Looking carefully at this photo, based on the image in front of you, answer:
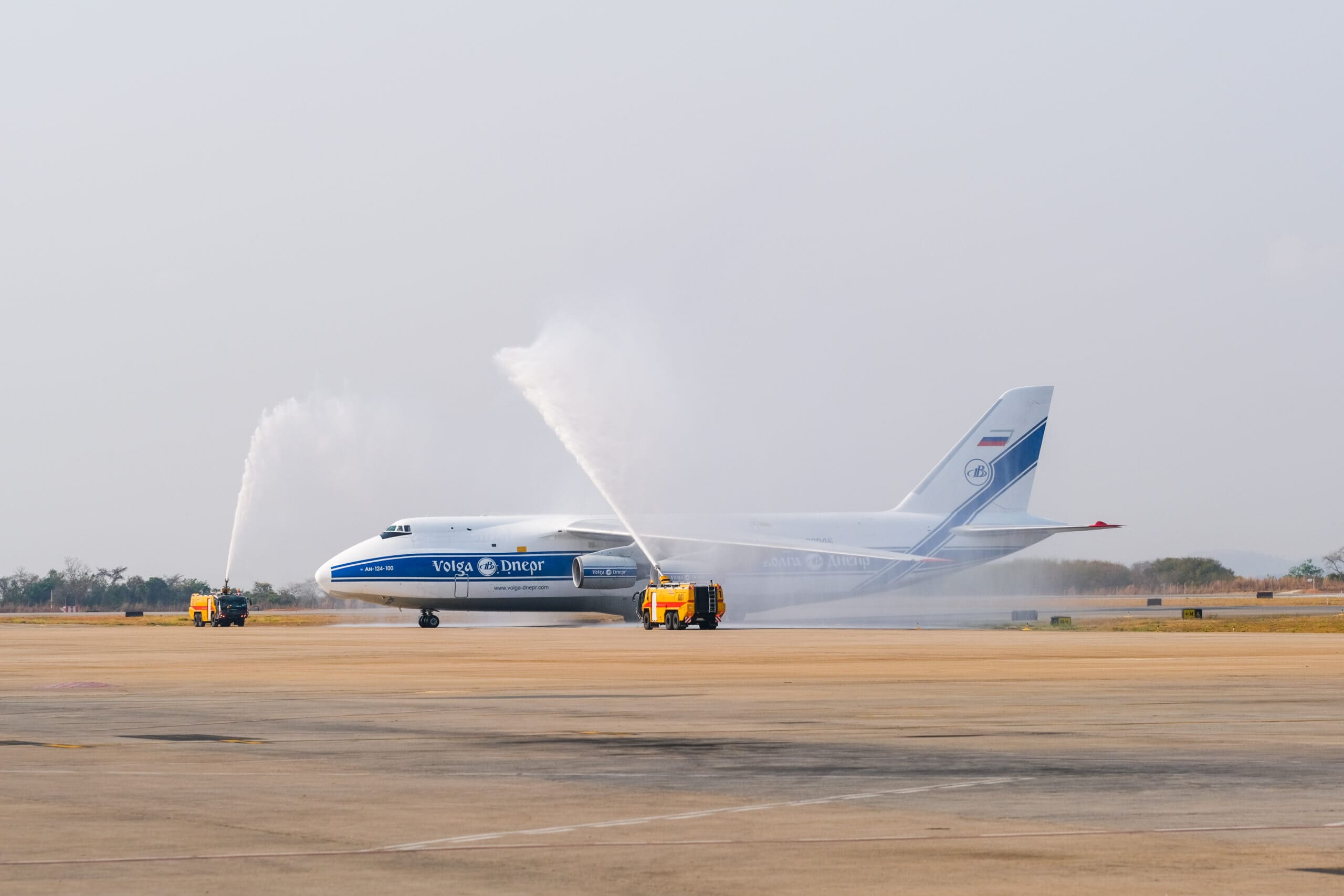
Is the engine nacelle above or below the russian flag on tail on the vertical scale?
below

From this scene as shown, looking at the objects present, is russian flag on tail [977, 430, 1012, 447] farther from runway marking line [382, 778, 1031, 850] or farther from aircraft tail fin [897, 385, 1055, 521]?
runway marking line [382, 778, 1031, 850]

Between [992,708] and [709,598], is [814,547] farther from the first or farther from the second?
[992,708]

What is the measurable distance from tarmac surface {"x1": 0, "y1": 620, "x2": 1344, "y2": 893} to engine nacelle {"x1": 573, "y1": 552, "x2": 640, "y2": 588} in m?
39.3

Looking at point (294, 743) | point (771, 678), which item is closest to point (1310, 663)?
point (771, 678)

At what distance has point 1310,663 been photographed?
33.8 metres

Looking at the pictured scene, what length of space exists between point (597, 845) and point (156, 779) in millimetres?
5847

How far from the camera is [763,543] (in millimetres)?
71000

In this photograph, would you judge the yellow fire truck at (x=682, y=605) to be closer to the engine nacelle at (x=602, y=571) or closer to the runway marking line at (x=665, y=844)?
the engine nacelle at (x=602, y=571)

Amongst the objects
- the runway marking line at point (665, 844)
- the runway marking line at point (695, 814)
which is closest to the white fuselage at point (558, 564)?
the runway marking line at point (695, 814)

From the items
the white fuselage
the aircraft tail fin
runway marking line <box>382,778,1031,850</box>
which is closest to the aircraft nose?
the white fuselage

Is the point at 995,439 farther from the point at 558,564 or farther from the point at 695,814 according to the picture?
the point at 695,814

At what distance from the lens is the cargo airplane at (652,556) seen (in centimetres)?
7200

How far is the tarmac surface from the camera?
10375 millimetres

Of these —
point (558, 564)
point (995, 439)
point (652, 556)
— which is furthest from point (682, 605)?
point (995, 439)
